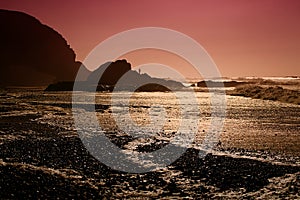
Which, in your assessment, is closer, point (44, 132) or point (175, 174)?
point (175, 174)

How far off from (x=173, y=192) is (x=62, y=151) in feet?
31.4

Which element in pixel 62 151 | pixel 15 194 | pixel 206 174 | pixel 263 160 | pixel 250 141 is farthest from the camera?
pixel 250 141

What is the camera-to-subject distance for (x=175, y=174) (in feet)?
58.1

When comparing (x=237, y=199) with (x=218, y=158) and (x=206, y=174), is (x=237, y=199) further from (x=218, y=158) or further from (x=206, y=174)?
(x=218, y=158)

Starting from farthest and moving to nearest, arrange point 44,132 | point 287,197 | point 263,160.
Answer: point 44,132 < point 263,160 < point 287,197

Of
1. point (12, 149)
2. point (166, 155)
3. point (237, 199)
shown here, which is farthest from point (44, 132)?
point (237, 199)

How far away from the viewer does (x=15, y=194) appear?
13289mm

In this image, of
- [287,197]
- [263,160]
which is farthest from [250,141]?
[287,197]

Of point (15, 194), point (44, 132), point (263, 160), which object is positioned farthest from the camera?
point (44, 132)

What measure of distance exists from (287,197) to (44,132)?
21588 mm

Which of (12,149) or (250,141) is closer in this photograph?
(12,149)

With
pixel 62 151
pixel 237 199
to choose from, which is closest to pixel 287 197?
pixel 237 199

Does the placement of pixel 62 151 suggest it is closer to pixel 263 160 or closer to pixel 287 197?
pixel 263 160

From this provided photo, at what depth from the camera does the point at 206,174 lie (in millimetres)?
17578
